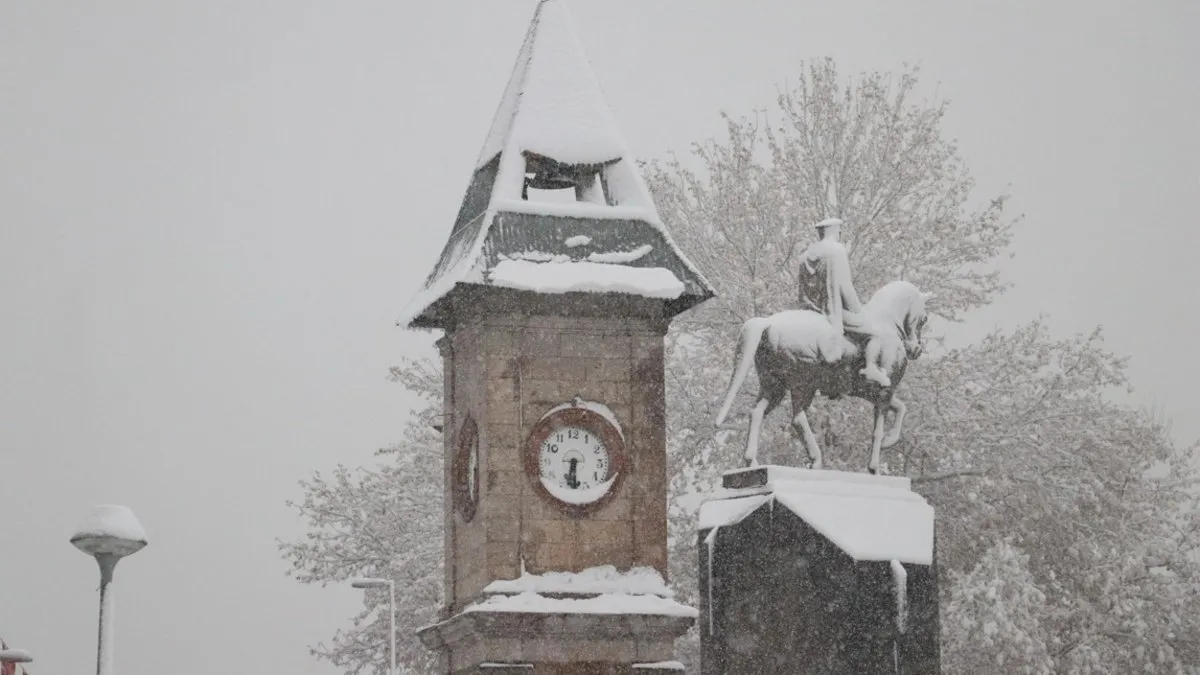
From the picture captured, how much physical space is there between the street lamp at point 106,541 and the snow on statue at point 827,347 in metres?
9.54

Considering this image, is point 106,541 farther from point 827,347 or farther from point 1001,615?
point 1001,615

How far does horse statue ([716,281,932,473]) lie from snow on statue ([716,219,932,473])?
1 centimetres

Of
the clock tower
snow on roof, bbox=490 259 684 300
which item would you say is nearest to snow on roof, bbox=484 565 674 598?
the clock tower

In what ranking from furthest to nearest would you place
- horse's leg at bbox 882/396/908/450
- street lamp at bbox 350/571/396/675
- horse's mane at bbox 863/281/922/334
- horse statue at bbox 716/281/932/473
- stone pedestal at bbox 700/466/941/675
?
street lamp at bbox 350/571/396/675 → horse's leg at bbox 882/396/908/450 → horse's mane at bbox 863/281/922/334 → horse statue at bbox 716/281/932/473 → stone pedestal at bbox 700/466/941/675

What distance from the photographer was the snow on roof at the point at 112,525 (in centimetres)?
1409

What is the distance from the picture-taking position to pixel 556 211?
82.3 feet

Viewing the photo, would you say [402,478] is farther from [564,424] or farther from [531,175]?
[564,424]

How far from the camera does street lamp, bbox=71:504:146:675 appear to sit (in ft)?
46.3

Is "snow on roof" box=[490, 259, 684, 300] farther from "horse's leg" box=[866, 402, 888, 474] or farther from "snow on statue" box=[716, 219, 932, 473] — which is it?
"horse's leg" box=[866, 402, 888, 474]

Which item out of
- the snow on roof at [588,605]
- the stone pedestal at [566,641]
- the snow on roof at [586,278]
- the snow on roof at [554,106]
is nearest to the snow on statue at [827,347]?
the snow on roof at [586,278]

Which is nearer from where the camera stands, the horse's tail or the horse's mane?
the horse's tail

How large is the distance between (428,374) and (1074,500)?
42.0 ft

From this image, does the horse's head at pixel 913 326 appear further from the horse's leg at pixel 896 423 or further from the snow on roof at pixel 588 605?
the snow on roof at pixel 588 605

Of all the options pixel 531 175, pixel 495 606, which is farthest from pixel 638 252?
pixel 495 606
